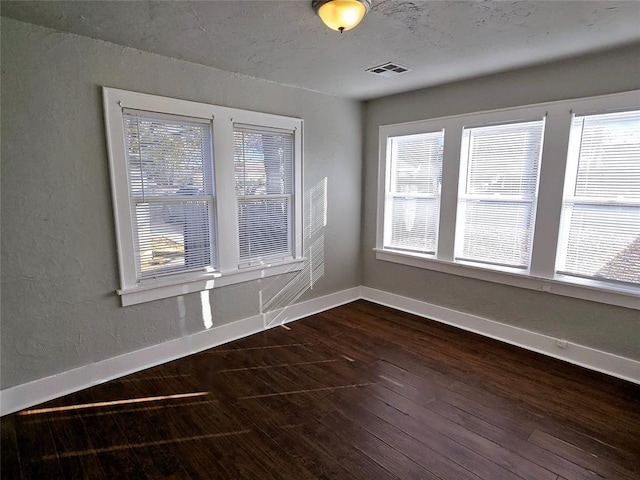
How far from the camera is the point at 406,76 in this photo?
10.9 ft

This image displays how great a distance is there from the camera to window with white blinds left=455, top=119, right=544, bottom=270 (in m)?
3.17

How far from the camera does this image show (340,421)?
7.49ft

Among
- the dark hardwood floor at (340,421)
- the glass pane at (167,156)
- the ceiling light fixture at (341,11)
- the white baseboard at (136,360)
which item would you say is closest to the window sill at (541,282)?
the dark hardwood floor at (340,421)

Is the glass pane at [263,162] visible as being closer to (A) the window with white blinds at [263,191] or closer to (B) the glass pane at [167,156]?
(A) the window with white blinds at [263,191]

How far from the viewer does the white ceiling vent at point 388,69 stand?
298 cm

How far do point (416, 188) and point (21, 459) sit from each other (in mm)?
4045

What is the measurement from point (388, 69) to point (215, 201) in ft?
6.55

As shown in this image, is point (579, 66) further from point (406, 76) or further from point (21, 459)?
point (21, 459)

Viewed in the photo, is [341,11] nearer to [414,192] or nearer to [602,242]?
[414,192]

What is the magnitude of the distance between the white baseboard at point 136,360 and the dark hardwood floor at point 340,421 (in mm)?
93

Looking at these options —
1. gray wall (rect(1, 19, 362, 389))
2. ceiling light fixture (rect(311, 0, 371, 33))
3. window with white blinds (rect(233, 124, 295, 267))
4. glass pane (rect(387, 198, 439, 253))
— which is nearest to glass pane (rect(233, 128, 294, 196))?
window with white blinds (rect(233, 124, 295, 267))

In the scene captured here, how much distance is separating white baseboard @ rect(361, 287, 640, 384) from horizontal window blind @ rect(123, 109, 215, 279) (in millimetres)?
2496

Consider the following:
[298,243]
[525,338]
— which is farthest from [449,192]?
[298,243]

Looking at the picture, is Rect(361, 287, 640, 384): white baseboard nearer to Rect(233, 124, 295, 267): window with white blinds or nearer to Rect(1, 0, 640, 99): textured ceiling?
Rect(233, 124, 295, 267): window with white blinds
